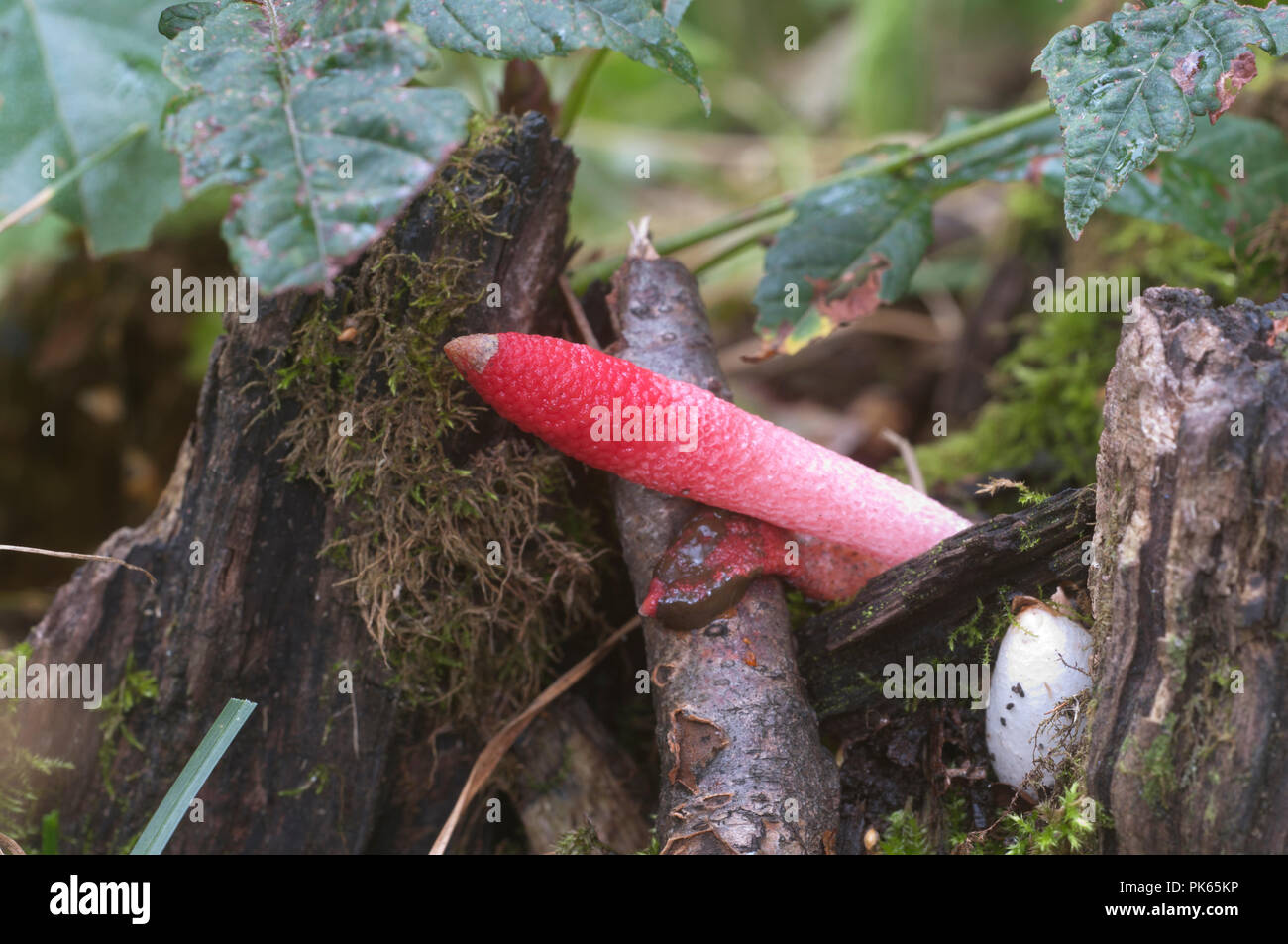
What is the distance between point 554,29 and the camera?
2.18 metres

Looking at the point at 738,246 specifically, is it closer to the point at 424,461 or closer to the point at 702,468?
the point at 702,468

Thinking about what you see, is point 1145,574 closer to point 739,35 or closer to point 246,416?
point 246,416

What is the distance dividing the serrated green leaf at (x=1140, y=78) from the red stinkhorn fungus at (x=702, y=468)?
840 mm

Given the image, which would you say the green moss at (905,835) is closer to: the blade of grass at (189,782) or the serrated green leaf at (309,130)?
the blade of grass at (189,782)

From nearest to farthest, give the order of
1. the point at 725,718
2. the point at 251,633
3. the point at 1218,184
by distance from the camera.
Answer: the point at 725,718, the point at 251,633, the point at 1218,184

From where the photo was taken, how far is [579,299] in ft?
9.73

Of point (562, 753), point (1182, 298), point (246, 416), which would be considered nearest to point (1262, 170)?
point (1182, 298)

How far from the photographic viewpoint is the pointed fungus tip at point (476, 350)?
2.17m

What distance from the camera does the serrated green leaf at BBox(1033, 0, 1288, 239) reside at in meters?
2.08

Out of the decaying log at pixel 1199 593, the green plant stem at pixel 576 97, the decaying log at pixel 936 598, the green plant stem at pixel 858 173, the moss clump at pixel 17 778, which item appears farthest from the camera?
the green plant stem at pixel 576 97

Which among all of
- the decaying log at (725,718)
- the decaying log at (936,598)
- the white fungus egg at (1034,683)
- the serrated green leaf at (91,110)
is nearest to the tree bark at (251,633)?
the decaying log at (725,718)

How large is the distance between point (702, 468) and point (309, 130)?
1152 millimetres

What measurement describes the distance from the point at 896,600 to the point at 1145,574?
2.22 feet

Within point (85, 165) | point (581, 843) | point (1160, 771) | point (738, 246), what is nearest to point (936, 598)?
point (1160, 771)
